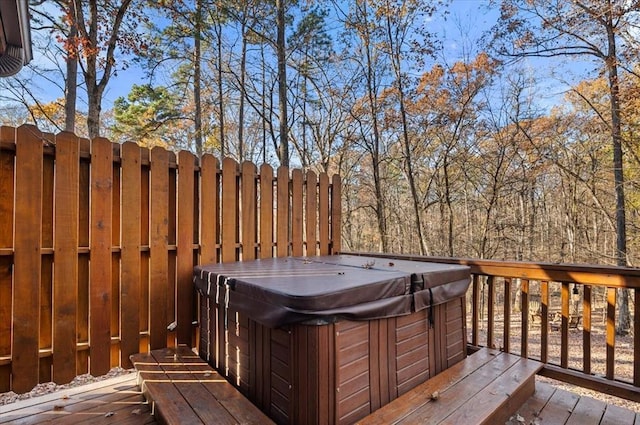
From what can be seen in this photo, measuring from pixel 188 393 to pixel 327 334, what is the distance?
3.28 feet

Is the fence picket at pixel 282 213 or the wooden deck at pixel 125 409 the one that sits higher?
the fence picket at pixel 282 213

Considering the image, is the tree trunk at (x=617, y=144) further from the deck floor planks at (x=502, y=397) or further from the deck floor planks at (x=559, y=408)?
the deck floor planks at (x=502, y=397)

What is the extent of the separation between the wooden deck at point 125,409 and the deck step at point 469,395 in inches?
4.7

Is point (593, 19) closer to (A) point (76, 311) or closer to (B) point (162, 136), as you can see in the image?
(A) point (76, 311)

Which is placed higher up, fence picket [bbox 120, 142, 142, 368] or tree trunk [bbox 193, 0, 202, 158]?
tree trunk [bbox 193, 0, 202, 158]

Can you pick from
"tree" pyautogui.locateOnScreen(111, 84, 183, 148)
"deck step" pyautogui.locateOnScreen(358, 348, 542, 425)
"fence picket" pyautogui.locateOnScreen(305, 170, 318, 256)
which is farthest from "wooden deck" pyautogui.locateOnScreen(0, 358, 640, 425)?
"tree" pyautogui.locateOnScreen(111, 84, 183, 148)

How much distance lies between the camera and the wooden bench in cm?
165

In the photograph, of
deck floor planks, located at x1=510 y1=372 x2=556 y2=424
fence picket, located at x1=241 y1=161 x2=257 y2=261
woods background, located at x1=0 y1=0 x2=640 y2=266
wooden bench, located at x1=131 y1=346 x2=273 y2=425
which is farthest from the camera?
woods background, located at x1=0 y1=0 x2=640 y2=266

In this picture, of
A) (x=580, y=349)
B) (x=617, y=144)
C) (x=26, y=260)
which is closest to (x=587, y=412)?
(x=26, y=260)

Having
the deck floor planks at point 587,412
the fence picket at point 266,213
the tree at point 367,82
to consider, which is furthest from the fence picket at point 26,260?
the tree at point 367,82

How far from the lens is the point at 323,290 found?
1.60 meters

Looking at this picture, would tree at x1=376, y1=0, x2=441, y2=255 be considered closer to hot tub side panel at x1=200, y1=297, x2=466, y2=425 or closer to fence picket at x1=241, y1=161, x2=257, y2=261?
fence picket at x1=241, y1=161, x2=257, y2=261

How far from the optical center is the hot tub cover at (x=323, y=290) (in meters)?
1.55

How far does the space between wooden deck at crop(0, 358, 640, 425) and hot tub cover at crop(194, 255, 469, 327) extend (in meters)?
0.81
